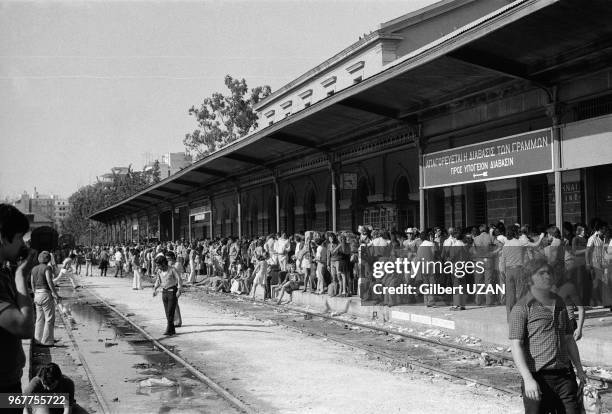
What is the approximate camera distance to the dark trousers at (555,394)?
195 inches

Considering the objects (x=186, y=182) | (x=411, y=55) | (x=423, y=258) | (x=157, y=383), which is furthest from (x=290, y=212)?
(x=157, y=383)

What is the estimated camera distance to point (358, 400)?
820cm

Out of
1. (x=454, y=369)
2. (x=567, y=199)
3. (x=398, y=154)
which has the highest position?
(x=398, y=154)

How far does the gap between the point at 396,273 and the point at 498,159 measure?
3937mm

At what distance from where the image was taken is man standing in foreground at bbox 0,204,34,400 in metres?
3.61

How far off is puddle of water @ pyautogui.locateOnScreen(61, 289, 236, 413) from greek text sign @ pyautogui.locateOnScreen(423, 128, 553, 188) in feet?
22.1

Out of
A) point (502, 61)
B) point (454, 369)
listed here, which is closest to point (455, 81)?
point (502, 61)

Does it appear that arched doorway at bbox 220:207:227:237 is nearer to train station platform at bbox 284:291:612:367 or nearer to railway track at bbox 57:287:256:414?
train station platform at bbox 284:291:612:367

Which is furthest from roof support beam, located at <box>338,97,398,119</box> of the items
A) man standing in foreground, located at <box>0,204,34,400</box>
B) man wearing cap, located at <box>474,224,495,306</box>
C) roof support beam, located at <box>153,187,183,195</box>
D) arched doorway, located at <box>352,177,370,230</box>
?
roof support beam, located at <box>153,187,183,195</box>

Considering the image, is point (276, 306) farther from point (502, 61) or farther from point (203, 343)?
point (502, 61)

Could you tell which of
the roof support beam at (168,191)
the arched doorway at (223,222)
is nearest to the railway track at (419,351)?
the roof support beam at (168,191)

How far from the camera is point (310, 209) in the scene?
33.5m

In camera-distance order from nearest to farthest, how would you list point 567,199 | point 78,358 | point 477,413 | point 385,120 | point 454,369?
point 477,413, point 454,369, point 78,358, point 567,199, point 385,120

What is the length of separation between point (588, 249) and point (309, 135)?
11542mm
